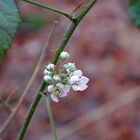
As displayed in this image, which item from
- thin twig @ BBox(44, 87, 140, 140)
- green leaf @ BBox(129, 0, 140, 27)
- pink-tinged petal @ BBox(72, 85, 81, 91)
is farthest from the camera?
thin twig @ BBox(44, 87, 140, 140)

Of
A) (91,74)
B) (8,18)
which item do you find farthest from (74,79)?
(91,74)

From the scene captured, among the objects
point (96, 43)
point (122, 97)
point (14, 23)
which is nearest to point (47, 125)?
point (122, 97)

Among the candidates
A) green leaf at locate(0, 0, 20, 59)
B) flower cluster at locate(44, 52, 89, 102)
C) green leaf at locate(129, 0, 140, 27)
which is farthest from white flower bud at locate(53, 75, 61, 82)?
green leaf at locate(129, 0, 140, 27)

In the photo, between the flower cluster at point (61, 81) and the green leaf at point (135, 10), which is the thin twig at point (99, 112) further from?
the flower cluster at point (61, 81)

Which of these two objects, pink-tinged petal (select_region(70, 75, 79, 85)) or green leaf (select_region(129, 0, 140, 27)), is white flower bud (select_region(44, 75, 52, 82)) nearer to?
pink-tinged petal (select_region(70, 75, 79, 85))

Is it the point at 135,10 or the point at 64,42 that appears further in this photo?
the point at 135,10

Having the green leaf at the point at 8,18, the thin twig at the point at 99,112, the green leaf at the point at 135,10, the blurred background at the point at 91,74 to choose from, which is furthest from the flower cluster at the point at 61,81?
the thin twig at the point at 99,112

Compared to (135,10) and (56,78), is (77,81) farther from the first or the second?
(135,10)

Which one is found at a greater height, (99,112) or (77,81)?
(99,112)

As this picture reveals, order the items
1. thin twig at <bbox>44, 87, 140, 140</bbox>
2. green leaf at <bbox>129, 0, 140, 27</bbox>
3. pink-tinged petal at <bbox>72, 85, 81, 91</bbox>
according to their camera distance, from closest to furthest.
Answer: pink-tinged petal at <bbox>72, 85, 81, 91</bbox>, green leaf at <bbox>129, 0, 140, 27</bbox>, thin twig at <bbox>44, 87, 140, 140</bbox>
